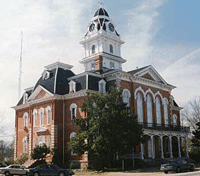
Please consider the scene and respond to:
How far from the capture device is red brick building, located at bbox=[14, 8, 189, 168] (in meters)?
40.4

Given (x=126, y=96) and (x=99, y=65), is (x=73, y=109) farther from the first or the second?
(x=99, y=65)

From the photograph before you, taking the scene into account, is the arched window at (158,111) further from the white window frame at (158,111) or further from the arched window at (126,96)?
the arched window at (126,96)

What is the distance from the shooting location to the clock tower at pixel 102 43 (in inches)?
2087

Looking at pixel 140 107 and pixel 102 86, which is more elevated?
pixel 102 86

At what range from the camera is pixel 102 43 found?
5303 cm

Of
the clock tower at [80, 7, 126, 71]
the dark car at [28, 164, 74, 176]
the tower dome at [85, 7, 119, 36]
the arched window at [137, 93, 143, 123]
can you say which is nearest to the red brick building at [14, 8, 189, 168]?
the arched window at [137, 93, 143, 123]

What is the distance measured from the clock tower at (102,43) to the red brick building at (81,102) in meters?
0.28

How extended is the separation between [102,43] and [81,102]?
16898mm

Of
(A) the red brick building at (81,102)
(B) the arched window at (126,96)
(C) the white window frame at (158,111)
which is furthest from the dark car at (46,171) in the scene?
(C) the white window frame at (158,111)

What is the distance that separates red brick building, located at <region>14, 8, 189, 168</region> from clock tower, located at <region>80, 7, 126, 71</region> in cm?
28

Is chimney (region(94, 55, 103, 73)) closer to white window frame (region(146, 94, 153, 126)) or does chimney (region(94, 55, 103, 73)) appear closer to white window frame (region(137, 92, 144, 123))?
white window frame (region(137, 92, 144, 123))

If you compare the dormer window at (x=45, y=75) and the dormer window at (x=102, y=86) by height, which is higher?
the dormer window at (x=45, y=75)

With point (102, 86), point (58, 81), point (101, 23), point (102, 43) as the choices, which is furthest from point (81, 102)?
point (101, 23)

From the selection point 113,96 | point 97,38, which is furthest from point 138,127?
point 97,38
